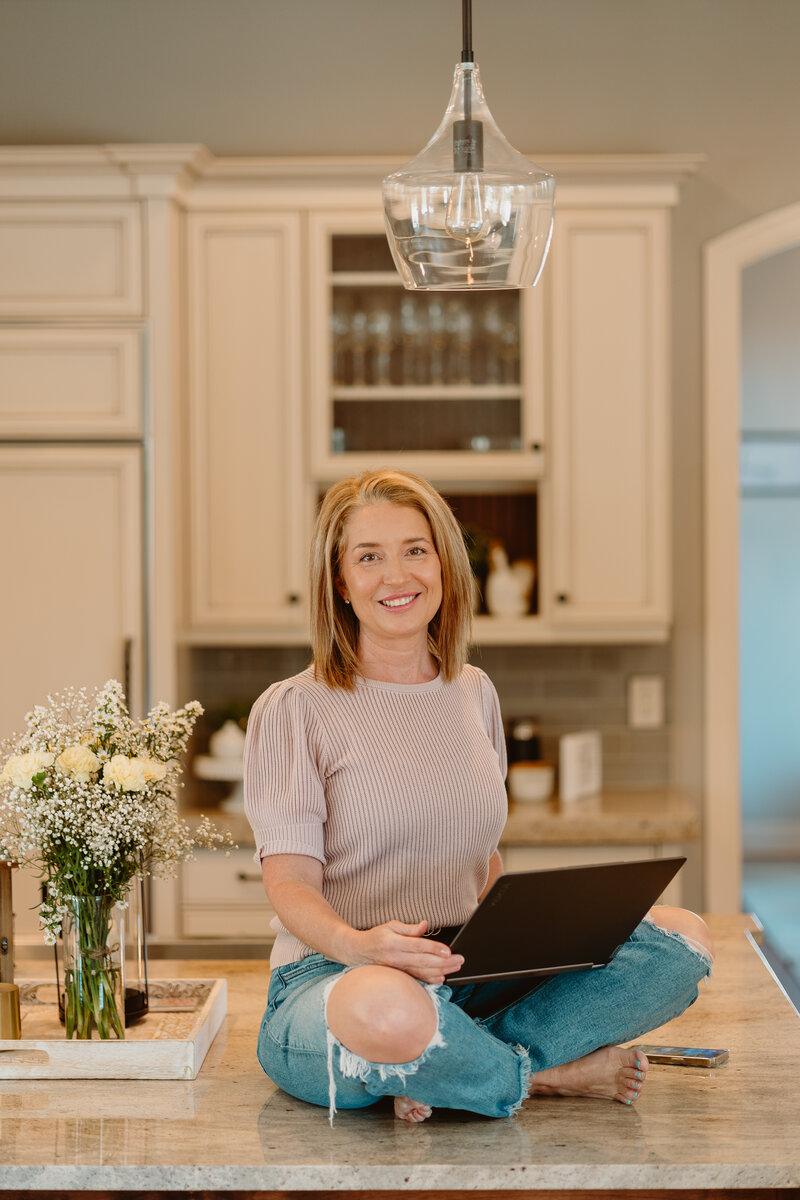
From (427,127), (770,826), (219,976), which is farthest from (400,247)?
(770,826)

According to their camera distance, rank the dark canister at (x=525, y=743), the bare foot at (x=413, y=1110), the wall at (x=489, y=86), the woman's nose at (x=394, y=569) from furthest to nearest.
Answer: the wall at (x=489, y=86) < the dark canister at (x=525, y=743) < the woman's nose at (x=394, y=569) < the bare foot at (x=413, y=1110)

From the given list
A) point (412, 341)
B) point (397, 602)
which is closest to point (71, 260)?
point (412, 341)

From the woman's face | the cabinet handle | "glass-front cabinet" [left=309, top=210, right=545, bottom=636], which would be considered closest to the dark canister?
"glass-front cabinet" [left=309, top=210, right=545, bottom=636]

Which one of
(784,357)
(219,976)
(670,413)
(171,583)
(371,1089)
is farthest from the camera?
Result: (784,357)

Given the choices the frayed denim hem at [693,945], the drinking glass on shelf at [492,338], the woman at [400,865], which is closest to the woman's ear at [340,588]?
the woman at [400,865]

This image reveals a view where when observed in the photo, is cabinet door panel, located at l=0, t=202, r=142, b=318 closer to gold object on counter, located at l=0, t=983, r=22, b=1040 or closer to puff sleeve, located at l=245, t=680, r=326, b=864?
puff sleeve, located at l=245, t=680, r=326, b=864

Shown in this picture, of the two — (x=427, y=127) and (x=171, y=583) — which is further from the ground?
(x=427, y=127)

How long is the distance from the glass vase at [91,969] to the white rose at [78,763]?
19 cm

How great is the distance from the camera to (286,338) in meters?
3.66

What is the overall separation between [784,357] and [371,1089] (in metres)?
5.31

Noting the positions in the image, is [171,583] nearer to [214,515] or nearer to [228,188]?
[214,515]

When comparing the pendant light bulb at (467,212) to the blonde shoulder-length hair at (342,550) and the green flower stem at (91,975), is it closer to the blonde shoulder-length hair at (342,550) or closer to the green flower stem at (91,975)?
the blonde shoulder-length hair at (342,550)

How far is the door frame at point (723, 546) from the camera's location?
384 centimetres

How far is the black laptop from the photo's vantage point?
65.9 inches
